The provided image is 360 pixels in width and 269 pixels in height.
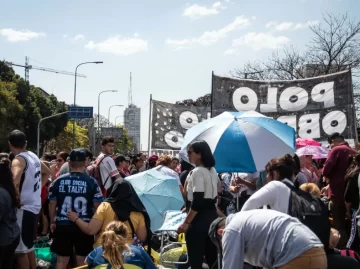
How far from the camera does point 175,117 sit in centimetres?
1673

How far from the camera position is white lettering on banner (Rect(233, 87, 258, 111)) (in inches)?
583

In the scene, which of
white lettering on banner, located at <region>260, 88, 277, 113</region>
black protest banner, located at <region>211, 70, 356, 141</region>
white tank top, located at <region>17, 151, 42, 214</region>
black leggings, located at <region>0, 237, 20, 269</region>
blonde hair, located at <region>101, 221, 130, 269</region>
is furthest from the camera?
white lettering on banner, located at <region>260, 88, 277, 113</region>

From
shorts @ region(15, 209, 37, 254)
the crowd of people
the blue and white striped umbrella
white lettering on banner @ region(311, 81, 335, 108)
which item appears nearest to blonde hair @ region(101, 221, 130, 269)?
the crowd of people

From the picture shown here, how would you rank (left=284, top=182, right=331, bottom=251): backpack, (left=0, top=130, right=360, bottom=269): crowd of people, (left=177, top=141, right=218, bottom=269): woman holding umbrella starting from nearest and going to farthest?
(left=0, top=130, right=360, bottom=269): crowd of people, (left=284, top=182, right=331, bottom=251): backpack, (left=177, top=141, right=218, bottom=269): woman holding umbrella

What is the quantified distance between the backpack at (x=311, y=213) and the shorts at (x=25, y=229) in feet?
10.9


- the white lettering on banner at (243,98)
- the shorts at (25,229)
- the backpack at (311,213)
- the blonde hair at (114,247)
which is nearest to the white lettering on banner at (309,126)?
the white lettering on banner at (243,98)

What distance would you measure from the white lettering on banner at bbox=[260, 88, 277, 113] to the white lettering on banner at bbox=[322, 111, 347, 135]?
1552mm

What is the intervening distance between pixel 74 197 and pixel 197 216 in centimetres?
147

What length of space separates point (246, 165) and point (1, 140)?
3687cm

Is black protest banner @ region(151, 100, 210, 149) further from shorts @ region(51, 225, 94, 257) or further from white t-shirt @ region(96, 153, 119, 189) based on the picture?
shorts @ region(51, 225, 94, 257)

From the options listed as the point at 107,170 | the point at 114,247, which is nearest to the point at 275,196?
the point at 114,247

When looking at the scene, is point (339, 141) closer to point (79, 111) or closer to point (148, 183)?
point (148, 183)

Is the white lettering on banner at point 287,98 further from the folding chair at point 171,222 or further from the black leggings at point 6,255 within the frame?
the black leggings at point 6,255

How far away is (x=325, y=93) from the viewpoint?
1402 centimetres
